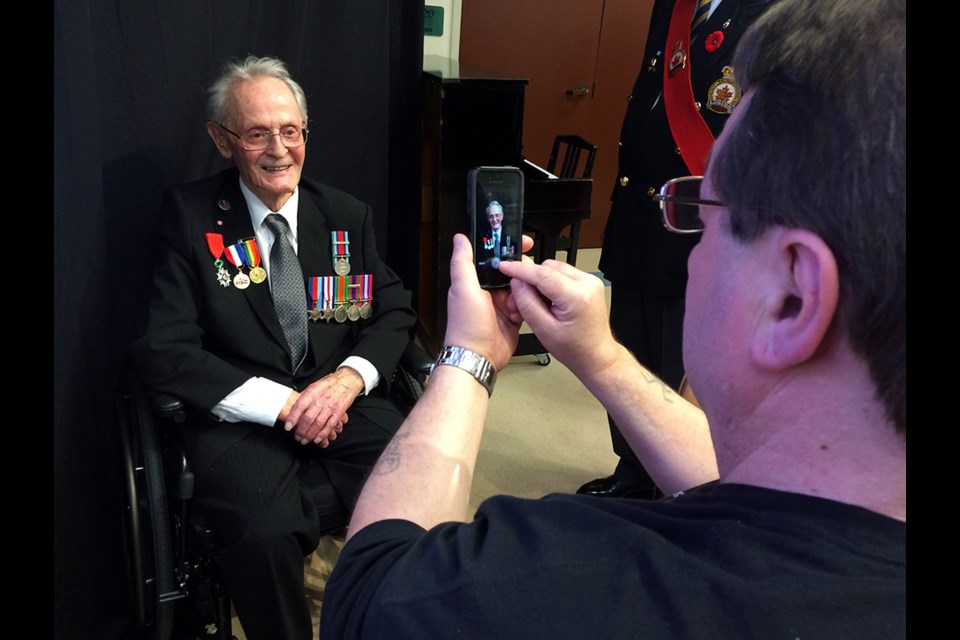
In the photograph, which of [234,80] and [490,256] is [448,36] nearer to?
[234,80]

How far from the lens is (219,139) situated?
1634mm

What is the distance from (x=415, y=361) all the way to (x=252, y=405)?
16.4 inches

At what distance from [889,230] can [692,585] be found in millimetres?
276

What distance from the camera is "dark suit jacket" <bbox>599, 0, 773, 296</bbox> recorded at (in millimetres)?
1610

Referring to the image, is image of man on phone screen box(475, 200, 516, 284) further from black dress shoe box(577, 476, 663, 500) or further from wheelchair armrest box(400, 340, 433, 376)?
black dress shoe box(577, 476, 663, 500)

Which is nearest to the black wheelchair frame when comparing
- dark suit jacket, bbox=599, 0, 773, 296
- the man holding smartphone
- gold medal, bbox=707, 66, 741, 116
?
the man holding smartphone

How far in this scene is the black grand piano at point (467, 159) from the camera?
246 cm

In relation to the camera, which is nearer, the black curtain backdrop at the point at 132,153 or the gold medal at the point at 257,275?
the black curtain backdrop at the point at 132,153

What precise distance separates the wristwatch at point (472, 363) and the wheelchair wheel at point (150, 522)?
0.72 metres

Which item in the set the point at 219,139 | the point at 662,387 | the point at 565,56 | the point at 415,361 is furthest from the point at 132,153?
the point at 565,56

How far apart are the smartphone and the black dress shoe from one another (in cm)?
121

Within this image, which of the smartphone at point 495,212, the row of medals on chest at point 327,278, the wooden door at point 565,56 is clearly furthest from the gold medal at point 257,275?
the wooden door at point 565,56

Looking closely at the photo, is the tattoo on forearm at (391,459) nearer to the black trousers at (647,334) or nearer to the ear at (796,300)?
the ear at (796,300)

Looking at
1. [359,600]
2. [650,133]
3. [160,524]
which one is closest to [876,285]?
[359,600]
